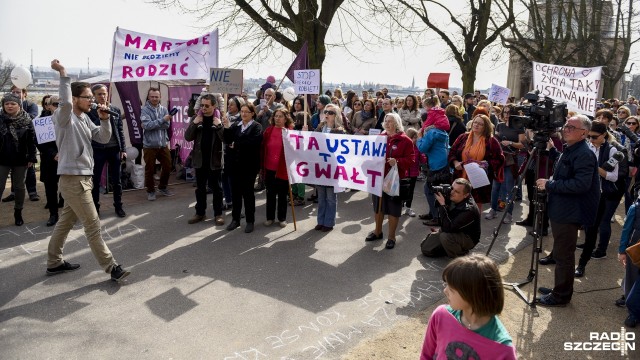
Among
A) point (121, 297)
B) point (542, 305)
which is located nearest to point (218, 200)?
point (121, 297)

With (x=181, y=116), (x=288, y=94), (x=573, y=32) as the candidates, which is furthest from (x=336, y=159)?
(x=573, y=32)

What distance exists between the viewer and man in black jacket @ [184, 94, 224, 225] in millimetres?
7242

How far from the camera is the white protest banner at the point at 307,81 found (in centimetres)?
973

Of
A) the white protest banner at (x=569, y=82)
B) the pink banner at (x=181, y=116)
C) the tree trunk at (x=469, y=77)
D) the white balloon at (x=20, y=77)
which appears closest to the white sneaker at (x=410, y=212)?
the white protest banner at (x=569, y=82)

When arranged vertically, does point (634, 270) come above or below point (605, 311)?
above

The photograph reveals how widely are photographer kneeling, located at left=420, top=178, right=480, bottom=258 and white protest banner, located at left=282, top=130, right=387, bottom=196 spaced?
0.89m

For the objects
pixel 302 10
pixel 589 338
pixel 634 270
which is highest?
pixel 302 10

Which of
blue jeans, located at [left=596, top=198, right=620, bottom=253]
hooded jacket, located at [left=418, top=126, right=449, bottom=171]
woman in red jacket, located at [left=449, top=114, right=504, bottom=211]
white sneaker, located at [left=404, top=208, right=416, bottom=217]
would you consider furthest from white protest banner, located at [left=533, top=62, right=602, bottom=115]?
blue jeans, located at [left=596, top=198, right=620, bottom=253]

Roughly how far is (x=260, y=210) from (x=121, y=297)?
3.70m

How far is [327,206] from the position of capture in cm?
725

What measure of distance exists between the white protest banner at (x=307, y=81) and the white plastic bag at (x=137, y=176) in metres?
3.59

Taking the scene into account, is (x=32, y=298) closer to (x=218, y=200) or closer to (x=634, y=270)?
(x=218, y=200)

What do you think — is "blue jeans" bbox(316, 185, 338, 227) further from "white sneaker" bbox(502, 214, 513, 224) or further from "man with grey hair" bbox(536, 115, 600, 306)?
"man with grey hair" bbox(536, 115, 600, 306)

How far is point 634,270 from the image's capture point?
4344mm
